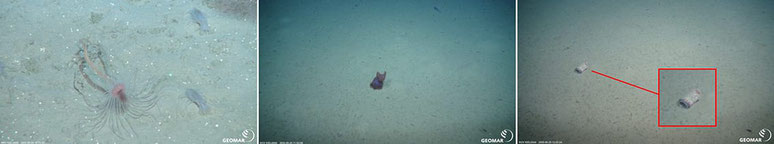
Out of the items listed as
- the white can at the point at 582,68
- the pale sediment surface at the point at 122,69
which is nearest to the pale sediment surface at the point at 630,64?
the white can at the point at 582,68

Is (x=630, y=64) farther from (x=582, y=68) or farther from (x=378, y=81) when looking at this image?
(x=378, y=81)

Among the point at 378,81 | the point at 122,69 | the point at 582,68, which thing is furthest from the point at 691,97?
the point at 122,69

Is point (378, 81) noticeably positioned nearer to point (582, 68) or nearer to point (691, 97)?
point (582, 68)

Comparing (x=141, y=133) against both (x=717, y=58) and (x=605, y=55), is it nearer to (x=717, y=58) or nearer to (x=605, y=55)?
(x=605, y=55)

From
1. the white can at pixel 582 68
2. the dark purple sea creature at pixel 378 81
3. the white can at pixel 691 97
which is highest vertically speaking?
the white can at pixel 582 68

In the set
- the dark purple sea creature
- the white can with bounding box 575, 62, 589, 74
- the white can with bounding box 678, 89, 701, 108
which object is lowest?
the white can with bounding box 678, 89, 701, 108

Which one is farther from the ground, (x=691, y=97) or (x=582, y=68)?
(x=582, y=68)

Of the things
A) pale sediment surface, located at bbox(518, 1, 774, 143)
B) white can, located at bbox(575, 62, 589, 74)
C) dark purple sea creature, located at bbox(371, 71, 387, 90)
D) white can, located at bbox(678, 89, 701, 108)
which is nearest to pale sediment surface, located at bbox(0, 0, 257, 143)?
dark purple sea creature, located at bbox(371, 71, 387, 90)

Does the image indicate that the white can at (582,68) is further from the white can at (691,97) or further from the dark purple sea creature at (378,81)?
the dark purple sea creature at (378,81)

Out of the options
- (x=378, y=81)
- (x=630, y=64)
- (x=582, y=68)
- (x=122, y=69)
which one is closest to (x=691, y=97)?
(x=630, y=64)

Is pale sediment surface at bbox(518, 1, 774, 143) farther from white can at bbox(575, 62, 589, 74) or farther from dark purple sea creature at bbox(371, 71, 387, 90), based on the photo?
dark purple sea creature at bbox(371, 71, 387, 90)

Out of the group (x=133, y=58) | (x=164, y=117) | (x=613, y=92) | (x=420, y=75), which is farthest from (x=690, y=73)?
(x=133, y=58)
